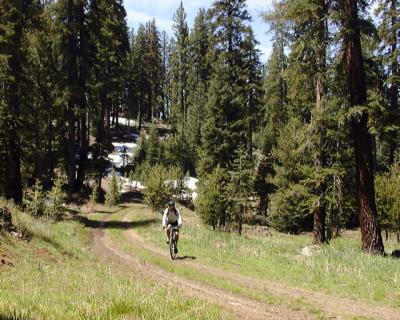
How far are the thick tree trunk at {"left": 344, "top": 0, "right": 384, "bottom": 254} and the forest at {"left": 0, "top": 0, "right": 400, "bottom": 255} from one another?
0.12 ft

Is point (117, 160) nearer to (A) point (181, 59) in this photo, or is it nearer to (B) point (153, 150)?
(B) point (153, 150)

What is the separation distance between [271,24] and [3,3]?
15.1 meters

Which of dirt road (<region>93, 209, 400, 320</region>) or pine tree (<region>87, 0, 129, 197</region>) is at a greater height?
pine tree (<region>87, 0, 129, 197</region>)

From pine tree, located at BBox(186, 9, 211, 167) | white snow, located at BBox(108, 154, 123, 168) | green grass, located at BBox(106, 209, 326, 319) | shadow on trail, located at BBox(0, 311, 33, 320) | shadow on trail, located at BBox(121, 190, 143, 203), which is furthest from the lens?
→ pine tree, located at BBox(186, 9, 211, 167)

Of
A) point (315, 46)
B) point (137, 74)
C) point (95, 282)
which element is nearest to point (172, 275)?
point (95, 282)

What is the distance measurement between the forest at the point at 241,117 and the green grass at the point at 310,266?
1.83 metres

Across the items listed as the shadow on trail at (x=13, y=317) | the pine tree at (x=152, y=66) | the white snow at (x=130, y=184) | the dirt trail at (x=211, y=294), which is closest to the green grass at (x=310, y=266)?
the dirt trail at (x=211, y=294)

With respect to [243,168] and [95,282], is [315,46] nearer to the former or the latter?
[95,282]

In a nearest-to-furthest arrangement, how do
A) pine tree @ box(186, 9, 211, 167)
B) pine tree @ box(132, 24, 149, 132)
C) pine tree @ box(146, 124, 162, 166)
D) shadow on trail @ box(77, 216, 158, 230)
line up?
1. shadow on trail @ box(77, 216, 158, 230)
2. pine tree @ box(146, 124, 162, 166)
3. pine tree @ box(186, 9, 211, 167)
4. pine tree @ box(132, 24, 149, 132)

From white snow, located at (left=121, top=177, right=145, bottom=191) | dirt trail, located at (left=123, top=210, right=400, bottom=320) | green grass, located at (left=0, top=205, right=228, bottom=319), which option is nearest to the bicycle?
dirt trail, located at (left=123, top=210, right=400, bottom=320)

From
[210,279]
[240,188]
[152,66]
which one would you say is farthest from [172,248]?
[152,66]

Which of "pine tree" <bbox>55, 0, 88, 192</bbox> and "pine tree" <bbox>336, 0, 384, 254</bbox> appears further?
"pine tree" <bbox>55, 0, 88, 192</bbox>

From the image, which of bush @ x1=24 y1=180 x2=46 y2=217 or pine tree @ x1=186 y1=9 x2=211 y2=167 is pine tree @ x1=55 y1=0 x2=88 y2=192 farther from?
pine tree @ x1=186 y1=9 x2=211 y2=167

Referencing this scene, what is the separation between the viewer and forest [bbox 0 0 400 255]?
48.8 feet
